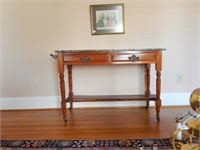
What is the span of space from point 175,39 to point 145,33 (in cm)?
42

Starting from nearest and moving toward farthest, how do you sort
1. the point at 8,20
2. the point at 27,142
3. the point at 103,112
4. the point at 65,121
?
the point at 27,142, the point at 65,121, the point at 103,112, the point at 8,20

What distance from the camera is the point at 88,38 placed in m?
2.66

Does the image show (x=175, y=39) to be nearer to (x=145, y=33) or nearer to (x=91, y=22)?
(x=145, y=33)

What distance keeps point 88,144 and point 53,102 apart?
1.30 m

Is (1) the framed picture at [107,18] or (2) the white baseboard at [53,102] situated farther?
(2) the white baseboard at [53,102]

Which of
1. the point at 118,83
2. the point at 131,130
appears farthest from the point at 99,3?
the point at 131,130

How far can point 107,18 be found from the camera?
259 cm

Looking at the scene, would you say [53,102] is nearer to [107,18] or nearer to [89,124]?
[89,124]

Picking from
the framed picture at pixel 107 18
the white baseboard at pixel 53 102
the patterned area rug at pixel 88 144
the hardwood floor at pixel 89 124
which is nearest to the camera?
the patterned area rug at pixel 88 144

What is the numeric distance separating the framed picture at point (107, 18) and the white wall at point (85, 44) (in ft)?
0.23

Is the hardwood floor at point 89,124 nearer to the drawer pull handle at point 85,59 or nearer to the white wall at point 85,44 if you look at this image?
the white wall at point 85,44

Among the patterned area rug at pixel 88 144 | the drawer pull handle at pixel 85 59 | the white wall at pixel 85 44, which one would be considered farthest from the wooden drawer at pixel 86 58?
the patterned area rug at pixel 88 144

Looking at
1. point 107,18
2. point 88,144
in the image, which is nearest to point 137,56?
point 107,18

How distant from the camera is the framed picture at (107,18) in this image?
258cm
